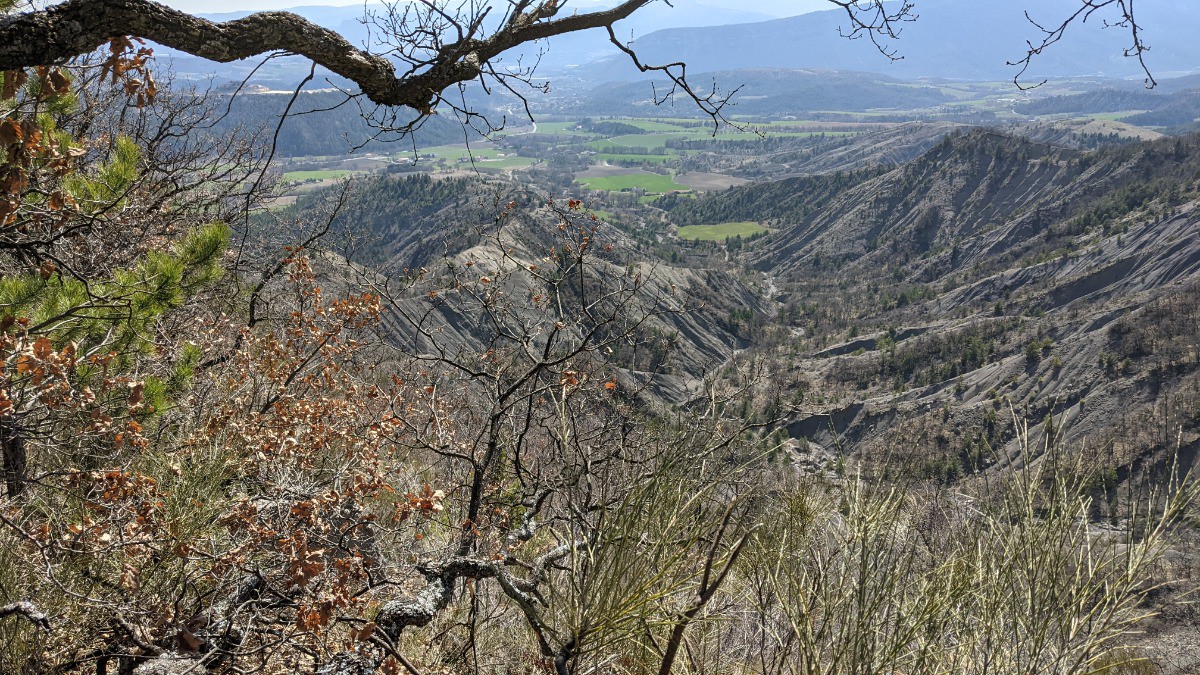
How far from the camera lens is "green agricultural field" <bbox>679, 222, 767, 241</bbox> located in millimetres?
127062

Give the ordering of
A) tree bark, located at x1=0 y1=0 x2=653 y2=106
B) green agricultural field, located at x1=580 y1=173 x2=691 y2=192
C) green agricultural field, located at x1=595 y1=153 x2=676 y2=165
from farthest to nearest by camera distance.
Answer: green agricultural field, located at x1=595 y1=153 x2=676 y2=165
green agricultural field, located at x1=580 y1=173 x2=691 y2=192
tree bark, located at x1=0 y1=0 x2=653 y2=106

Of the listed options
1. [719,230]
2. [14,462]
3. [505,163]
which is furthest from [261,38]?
[505,163]

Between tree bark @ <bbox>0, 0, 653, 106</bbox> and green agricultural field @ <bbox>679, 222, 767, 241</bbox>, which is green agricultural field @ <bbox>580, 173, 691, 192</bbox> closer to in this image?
green agricultural field @ <bbox>679, 222, 767, 241</bbox>

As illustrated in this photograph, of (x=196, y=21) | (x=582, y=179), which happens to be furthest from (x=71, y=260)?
(x=582, y=179)

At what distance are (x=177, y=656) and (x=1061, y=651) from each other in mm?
3628

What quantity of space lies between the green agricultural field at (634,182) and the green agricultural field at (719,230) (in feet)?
74.8

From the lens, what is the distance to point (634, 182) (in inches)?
6220

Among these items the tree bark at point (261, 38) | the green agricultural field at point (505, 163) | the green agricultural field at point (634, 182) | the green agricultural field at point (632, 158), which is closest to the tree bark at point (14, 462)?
the tree bark at point (261, 38)

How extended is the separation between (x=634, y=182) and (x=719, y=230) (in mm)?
34041

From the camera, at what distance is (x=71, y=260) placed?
15.6 feet

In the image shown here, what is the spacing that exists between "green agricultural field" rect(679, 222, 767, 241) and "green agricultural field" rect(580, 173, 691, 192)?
22806mm

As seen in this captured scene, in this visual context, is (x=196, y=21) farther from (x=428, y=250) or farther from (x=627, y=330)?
(x=428, y=250)

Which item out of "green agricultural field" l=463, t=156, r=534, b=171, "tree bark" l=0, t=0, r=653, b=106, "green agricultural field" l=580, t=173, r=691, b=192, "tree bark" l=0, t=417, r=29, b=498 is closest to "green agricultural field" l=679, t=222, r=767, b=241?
"green agricultural field" l=580, t=173, r=691, b=192

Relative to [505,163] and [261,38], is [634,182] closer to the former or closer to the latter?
[505,163]
